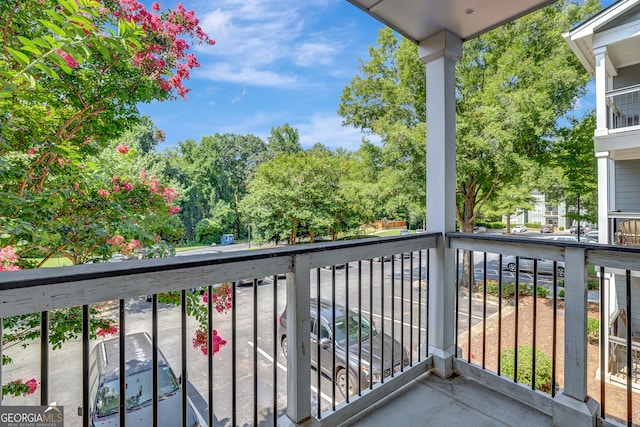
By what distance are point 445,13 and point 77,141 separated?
3012 mm

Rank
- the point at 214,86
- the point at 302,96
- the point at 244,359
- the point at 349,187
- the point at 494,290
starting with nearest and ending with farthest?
the point at 244,359 → the point at 214,86 → the point at 494,290 → the point at 349,187 → the point at 302,96

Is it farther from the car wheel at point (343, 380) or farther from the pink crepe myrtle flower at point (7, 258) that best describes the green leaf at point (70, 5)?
the car wheel at point (343, 380)

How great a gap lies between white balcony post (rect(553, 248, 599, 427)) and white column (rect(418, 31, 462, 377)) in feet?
2.05

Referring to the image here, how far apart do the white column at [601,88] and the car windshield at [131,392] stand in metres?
6.92

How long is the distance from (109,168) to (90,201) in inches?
14.3

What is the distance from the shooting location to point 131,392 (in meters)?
2.86

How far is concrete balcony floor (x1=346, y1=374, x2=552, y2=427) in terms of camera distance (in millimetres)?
1551

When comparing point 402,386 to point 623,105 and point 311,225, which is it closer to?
point 623,105

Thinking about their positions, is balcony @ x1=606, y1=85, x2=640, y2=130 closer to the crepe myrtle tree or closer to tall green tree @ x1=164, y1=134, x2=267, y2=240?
the crepe myrtle tree

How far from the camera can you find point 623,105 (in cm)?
567

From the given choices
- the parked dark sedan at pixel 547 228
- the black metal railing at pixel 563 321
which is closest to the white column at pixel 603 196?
the black metal railing at pixel 563 321

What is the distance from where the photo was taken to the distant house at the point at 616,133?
4.64 m

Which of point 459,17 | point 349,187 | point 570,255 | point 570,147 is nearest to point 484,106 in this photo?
point 570,147

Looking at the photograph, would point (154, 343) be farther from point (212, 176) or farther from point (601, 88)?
point (212, 176)
